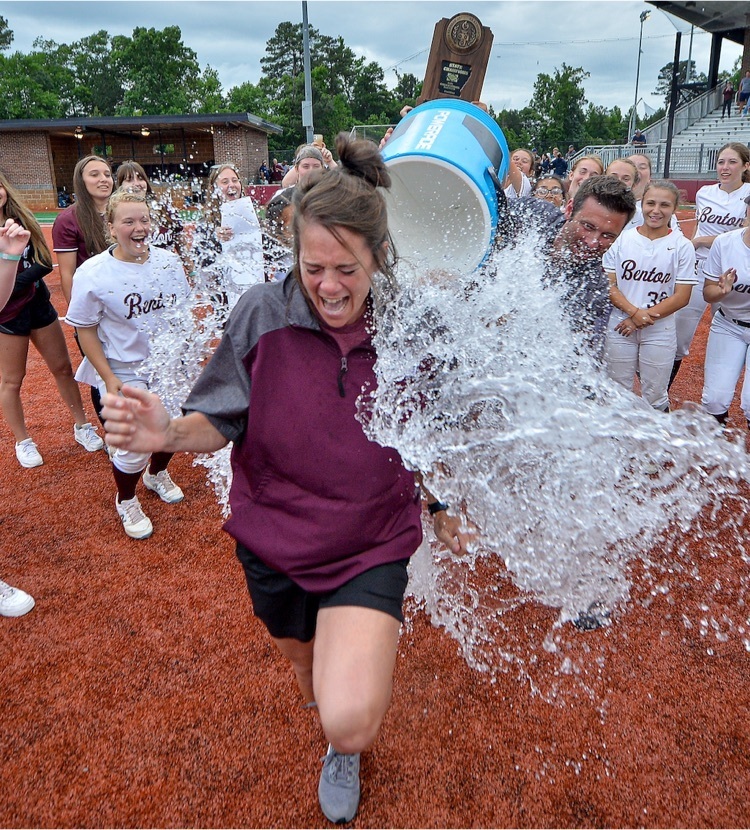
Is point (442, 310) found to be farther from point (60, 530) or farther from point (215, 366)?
point (60, 530)

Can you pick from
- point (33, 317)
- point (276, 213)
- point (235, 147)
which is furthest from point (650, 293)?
point (235, 147)

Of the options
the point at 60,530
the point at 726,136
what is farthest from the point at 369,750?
the point at 726,136

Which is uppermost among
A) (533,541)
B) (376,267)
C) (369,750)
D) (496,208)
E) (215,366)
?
(496,208)

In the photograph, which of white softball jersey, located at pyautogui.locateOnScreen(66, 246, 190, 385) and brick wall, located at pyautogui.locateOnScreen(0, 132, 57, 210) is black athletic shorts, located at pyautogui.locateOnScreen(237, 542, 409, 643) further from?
brick wall, located at pyautogui.locateOnScreen(0, 132, 57, 210)

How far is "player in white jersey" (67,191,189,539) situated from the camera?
10.3 feet

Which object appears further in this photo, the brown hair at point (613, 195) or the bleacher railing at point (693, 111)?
the bleacher railing at point (693, 111)

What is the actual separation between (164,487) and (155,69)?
249 ft

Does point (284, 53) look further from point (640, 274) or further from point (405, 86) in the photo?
point (640, 274)

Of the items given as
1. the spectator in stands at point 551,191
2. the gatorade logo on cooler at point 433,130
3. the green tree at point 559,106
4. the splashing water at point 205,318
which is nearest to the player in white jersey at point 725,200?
the spectator in stands at point 551,191

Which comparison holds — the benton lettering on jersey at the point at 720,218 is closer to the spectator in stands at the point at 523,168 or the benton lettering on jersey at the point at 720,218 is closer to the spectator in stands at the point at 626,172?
the spectator in stands at the point at 626,172

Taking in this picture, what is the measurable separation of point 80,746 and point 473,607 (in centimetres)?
165

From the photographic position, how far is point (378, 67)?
75.1 meters

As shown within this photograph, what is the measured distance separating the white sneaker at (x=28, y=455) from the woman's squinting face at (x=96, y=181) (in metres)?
1.73

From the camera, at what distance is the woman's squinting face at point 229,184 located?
179 inches
